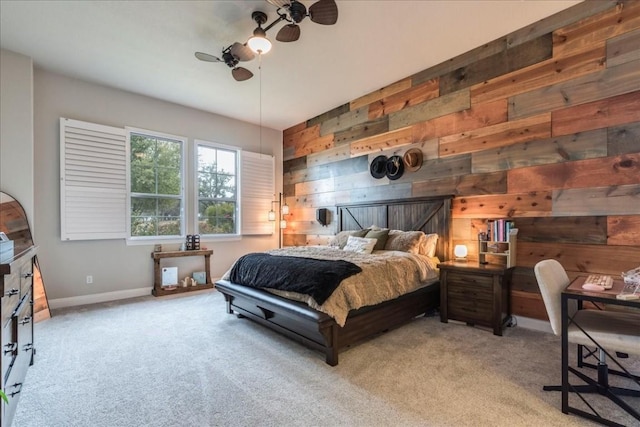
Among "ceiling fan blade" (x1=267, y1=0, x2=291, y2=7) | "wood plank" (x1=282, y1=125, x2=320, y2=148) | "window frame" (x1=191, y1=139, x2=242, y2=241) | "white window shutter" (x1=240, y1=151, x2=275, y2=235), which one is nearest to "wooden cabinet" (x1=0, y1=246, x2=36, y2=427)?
"ceiling fan blade" (x1=267, y1=0, x2=291, y2=7)

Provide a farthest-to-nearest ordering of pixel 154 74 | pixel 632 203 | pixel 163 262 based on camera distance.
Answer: pixel 163 262
pixel 154 74
pixel 632 203

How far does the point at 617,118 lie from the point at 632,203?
31.3 inches

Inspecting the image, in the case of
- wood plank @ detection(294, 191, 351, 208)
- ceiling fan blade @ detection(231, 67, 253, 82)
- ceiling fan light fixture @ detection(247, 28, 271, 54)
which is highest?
ceiling fan blade @ detection(231, 67, 253, 82)

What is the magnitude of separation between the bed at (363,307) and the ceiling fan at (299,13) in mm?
2481

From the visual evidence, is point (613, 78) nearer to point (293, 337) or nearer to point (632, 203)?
point (632, 203)

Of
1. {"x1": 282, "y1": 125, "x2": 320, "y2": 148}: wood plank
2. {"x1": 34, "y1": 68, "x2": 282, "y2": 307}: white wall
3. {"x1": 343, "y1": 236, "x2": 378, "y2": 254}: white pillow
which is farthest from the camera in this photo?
{"x1": 282, "y1": 125, "x2": 320, "y2": 148}: wood plank

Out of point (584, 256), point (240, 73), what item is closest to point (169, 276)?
point (240, 73)

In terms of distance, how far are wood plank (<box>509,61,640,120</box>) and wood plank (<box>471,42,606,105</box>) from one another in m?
0.06

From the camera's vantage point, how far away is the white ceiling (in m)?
Result: 2.96

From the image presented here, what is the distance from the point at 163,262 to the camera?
5.04 meters

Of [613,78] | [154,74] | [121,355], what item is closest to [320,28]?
[154,74]

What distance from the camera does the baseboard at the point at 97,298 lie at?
4132mm

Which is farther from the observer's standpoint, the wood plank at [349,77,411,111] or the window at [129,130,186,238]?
the window at [129,130,186,238]

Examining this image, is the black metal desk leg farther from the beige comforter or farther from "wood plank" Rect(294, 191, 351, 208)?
"wood plank" Rect(294, 191, 351, 208)
